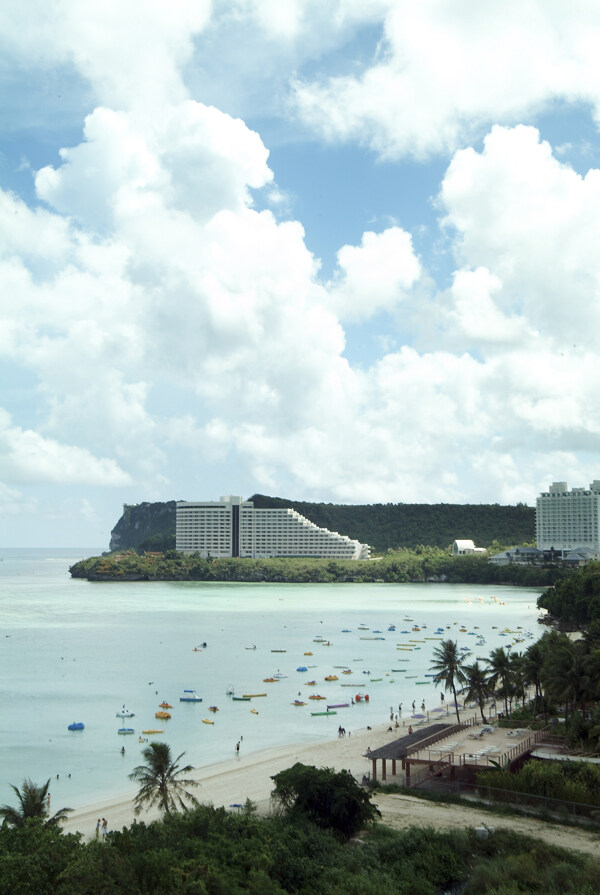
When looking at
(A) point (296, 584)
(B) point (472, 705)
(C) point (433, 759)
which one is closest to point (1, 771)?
(C) point (433, 759)

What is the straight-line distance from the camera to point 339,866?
64.2 feet

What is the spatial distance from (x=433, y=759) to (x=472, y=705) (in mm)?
23637

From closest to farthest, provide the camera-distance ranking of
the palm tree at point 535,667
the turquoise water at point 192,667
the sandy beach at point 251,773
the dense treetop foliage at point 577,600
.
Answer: the sandy beach at point 251,773
the palm tree at point 535,667
the turquoise water at point 192,667
the dense treetop foliage at point 577,600

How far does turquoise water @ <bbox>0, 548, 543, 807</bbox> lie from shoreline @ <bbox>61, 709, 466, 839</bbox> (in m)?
1.55

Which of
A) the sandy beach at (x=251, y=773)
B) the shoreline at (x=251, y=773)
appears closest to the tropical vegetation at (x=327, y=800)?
the shoreline at (x=251, y=773)

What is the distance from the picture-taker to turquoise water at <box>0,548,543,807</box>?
137ft

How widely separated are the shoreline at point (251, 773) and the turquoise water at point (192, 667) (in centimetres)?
155

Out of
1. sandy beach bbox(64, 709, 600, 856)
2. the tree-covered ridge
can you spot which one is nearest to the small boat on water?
sandy beach bbox(64, 709, 600, 856)

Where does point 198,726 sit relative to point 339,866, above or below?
below

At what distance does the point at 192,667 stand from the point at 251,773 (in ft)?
105

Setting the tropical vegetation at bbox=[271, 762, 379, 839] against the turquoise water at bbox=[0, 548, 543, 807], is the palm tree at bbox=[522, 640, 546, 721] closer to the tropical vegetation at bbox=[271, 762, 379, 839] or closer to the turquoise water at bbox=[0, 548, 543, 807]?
the turquoise water at bbox=[0, 548, 543, 807]

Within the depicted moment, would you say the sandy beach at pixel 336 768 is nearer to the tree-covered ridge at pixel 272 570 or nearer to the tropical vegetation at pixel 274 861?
the tropical vegetation at pixel 274 861

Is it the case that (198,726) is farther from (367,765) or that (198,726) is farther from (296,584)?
(296,584)

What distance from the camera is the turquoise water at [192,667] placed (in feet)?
137
